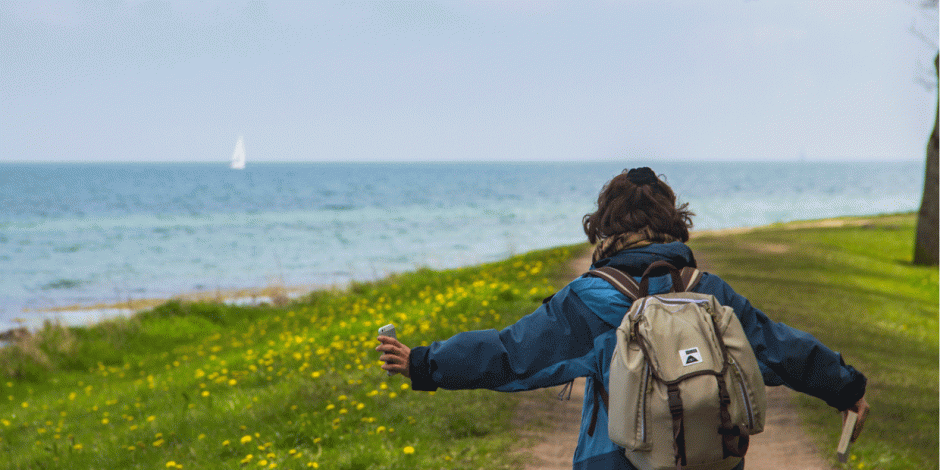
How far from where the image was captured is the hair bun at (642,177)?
2578 millimetres

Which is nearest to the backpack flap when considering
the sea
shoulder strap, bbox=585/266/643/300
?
shoulder strap, bbox=585/266/643/300

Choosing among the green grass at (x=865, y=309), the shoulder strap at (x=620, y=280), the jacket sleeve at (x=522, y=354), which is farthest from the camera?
the green grass at (x=865, y=309)

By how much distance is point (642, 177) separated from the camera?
2.59 meters

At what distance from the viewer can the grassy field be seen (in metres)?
5.61

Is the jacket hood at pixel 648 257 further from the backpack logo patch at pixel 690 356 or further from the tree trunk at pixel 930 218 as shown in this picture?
the tree trunk at pixel 930 218

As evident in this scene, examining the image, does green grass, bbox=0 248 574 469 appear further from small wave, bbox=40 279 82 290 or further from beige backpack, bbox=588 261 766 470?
small wave, bbox=40 279 82 290

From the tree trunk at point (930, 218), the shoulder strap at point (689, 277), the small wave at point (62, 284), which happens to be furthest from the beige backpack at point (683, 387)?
the small wave at point (62, 284)

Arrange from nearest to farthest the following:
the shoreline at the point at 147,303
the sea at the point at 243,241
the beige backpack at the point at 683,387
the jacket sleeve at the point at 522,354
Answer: the beige backpack at the point at 683,387
the jacket sleeve at the point at 522,354
the shoreline at the point at 147,303
the sea at the point at 243,241

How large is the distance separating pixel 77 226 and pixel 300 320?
42528mm

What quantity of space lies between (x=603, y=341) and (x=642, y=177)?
628mm

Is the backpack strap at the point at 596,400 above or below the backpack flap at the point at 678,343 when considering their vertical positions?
below

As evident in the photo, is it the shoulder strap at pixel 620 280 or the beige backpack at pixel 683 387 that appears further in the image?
the shoulder strap at pixel 620 280

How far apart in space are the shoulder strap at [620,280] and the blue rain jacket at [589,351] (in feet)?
0.07

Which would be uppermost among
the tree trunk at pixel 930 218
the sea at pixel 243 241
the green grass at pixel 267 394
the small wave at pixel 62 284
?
the tree trunk at pixel 930 218
